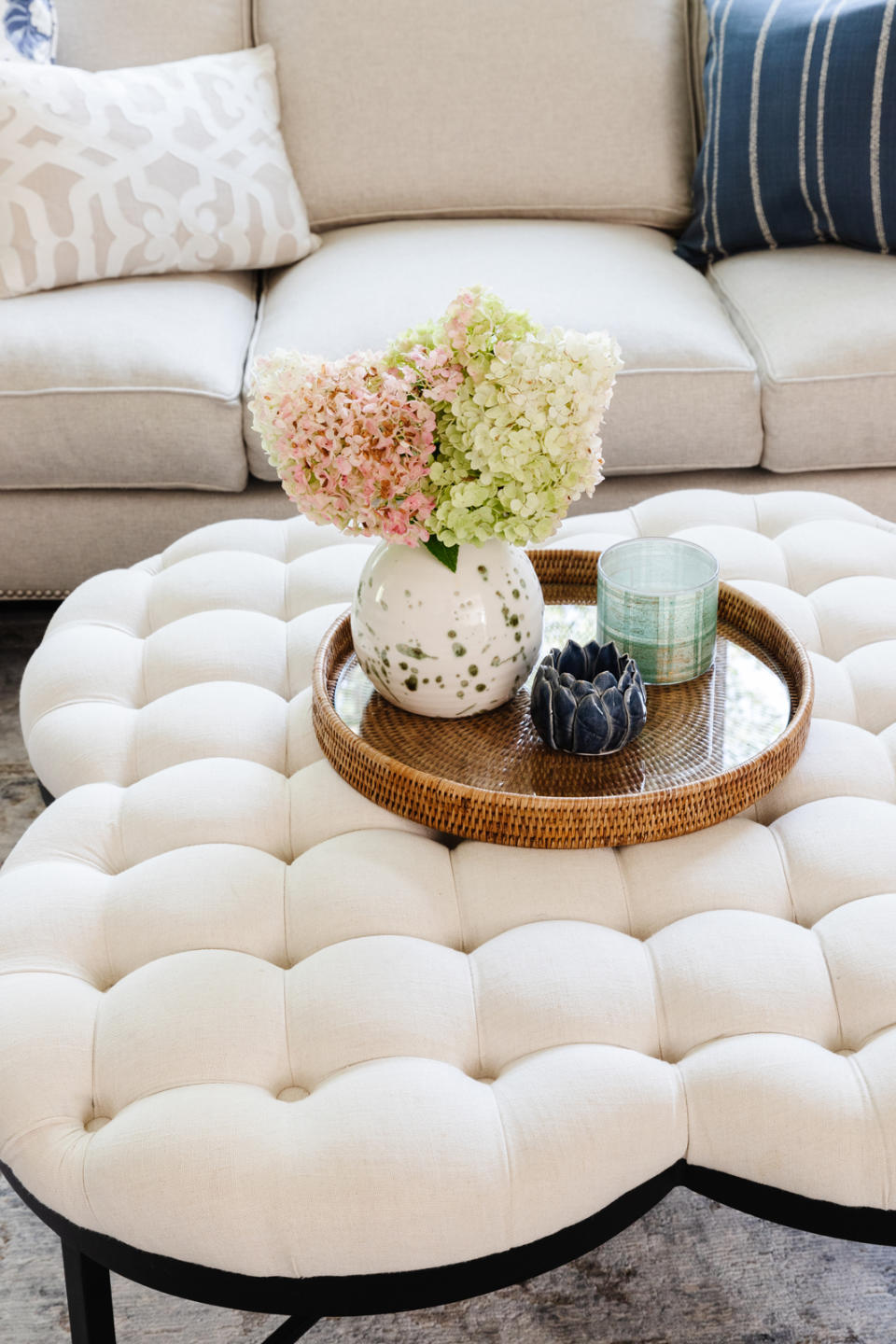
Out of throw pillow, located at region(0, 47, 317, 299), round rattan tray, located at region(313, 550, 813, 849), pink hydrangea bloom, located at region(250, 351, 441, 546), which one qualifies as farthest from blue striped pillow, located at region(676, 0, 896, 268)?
pink hydrangea bloom, located at region(250, 351, 441, 546)

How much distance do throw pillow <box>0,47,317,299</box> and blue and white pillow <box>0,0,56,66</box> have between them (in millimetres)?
Answer: 43

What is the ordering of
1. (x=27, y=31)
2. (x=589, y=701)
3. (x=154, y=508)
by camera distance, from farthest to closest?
(x=27, y=31) < (x=154, y=508) < (x=589, y=701)

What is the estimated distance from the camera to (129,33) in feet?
7.11

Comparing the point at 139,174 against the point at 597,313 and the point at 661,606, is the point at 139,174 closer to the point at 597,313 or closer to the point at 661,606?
the point at 597,313

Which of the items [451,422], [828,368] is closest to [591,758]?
[451,422]

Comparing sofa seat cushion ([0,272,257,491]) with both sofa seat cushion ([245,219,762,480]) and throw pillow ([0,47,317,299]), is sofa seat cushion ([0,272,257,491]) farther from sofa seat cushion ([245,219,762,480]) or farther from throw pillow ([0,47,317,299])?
throw pillow ([0,47,317,299])

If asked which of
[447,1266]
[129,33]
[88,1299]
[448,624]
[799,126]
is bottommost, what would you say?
[88,1299]

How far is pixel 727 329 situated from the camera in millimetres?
1865

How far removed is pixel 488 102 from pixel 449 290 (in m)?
0.50

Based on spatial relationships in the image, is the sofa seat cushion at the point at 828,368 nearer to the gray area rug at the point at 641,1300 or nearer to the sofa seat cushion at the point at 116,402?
the sofa seat cushion at the point at 116,402

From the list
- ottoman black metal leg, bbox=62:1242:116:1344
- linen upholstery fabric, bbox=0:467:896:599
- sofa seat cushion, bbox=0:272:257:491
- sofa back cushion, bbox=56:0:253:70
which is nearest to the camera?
ottoman black metal leg, bbox=62:1242:116:1344

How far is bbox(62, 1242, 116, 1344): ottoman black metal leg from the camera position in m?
0.86

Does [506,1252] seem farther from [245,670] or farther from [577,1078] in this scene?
[245,670]

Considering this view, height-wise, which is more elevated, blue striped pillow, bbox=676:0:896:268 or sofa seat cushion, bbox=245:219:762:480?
blue striped pillow, bbox=676:0:896:268
